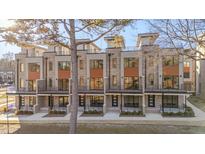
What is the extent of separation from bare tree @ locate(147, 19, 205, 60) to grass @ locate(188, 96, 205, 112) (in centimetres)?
181

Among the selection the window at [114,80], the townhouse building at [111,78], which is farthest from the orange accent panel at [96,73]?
the window at [114,80]

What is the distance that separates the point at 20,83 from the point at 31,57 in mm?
692

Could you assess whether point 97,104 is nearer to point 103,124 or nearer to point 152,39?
point 103,124

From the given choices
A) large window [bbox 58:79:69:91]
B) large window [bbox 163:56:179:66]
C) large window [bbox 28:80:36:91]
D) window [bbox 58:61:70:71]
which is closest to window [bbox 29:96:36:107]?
large window [bbox 28:80:36:91]

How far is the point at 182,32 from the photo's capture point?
3699 millimetres

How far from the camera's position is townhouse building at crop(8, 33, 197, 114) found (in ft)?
14.5

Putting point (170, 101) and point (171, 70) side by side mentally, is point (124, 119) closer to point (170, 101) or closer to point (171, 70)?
point (170, 101)

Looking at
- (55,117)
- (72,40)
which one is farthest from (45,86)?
(72,40)

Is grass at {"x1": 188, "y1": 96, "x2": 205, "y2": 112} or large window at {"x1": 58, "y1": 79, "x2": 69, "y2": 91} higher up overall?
large window at {"x1": 58, "y1": 79, "x2": 69, "y2": 91}

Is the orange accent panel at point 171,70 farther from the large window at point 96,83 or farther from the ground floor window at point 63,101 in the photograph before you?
the ground floor window at point 63,101

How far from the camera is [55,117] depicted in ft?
15.5

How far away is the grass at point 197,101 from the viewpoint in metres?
5.18

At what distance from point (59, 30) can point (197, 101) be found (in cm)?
396

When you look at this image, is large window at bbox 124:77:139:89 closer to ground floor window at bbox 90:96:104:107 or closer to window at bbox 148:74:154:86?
window at bbox 148:74:154:86
